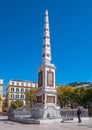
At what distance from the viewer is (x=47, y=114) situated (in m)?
30.0

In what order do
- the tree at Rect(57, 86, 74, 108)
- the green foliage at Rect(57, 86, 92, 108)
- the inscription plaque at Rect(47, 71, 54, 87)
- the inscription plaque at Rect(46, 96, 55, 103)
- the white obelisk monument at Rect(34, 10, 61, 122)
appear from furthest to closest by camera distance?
the tree at Rect(57, 86, 74, 108) < the green foliage at Rect(57, 86, 92, 108) < the inscription plaque at Rect(47, 71, 54, 87) < the inscription plaque at Rect(46, 96, 55, 103) < the white obelisk monument at Rect(34, 10, 61, 122)

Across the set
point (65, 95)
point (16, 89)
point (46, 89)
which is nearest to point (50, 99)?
point (46, 89)

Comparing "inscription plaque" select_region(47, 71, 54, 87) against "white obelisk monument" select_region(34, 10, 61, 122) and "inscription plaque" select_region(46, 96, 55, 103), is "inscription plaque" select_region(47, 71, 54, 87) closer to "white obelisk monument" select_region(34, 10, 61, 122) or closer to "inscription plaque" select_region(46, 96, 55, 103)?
"white obelisk monument" select_region(34, 10, 61, 122)

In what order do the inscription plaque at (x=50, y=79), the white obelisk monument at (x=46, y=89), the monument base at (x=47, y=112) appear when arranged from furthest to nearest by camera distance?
1. the inscription plaque at (x=50, y=79)
2. the white obelisk monument at (x=46, y=89)
3. the monument base at (x=47, y=112)

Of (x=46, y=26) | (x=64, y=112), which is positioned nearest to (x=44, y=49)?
(x=46, y=26)

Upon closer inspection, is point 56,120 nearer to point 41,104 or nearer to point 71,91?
point 41,104

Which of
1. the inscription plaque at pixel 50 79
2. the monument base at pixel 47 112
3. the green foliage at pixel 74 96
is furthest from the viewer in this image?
the green foliage at pixel 74 96

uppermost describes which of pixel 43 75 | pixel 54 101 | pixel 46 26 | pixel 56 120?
pixel 46 26

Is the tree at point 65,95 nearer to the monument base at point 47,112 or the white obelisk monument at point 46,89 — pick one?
the white obelisk monument at point 46,89

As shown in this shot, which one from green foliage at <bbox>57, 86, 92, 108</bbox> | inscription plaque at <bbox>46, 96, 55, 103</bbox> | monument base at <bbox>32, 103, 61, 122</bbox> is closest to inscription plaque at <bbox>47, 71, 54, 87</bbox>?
inscription plaque at <bbox>46, 96, 55, 103</bbox>

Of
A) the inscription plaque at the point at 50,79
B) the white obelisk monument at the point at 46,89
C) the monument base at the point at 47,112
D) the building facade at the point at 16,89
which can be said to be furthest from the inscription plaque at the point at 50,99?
the building facade at the point at 16,89

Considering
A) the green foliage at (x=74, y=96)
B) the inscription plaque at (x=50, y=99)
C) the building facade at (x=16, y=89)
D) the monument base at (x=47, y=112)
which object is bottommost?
the monument base at (x=47, y=112)

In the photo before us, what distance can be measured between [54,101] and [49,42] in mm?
8892

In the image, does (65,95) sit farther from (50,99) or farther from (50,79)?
(50,99)
